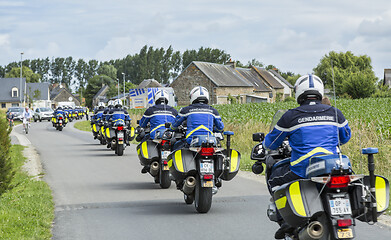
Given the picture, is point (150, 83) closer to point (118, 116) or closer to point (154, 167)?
point (118, 116)

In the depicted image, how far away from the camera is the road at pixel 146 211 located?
7090mm

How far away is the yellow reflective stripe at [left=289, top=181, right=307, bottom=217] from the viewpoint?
196 inches

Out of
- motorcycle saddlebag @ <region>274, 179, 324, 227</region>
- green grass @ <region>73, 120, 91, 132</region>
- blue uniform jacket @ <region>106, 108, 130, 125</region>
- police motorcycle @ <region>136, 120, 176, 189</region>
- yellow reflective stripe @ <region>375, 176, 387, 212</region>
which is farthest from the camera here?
green grass @ <region>73, 120, 91, 132</region>

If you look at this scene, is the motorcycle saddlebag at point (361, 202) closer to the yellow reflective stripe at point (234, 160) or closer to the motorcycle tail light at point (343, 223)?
the motorcycle tail light at point (343, 223)

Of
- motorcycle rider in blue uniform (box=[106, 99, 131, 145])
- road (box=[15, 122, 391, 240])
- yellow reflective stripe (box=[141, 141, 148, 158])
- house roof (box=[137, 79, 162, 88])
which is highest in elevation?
house roof (box=[137, 79, 162, 88])

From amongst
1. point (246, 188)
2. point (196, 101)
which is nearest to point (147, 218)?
point (196, 101)

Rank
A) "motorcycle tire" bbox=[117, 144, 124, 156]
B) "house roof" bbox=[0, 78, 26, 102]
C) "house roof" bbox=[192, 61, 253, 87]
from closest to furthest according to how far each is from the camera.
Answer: "motorcycle tire" bbox=[117, 144, 124, 156] → "house roof" bbox=[192, 61, 253, 87] → "house roof" bbox=[0, 78, 26, 102]

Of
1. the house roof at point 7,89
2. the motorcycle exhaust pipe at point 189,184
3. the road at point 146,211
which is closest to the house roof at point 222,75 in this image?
the house roof at point 7,89

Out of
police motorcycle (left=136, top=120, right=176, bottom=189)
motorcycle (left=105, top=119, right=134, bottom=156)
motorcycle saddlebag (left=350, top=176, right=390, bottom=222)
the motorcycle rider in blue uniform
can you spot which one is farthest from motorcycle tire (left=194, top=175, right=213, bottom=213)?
the motorcycle rider in blue uniform

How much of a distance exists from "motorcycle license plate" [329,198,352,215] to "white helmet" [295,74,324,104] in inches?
45.2

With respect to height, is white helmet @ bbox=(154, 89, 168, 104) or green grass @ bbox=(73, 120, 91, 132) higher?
white helmet @ bbox=(154, 89, 168, 104)

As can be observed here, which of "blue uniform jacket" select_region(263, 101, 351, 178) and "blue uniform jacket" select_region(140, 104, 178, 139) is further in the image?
"blue uniform jacket" select_region(140, 104, 178, 139)

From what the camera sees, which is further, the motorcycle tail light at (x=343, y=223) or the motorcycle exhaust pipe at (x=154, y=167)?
the motorcycle exhaust pipe at (x=154, y=167)

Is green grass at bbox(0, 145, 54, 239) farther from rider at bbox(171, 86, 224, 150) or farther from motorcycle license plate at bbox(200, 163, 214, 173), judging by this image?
rider at bbox(171, 86, 224, 150)
